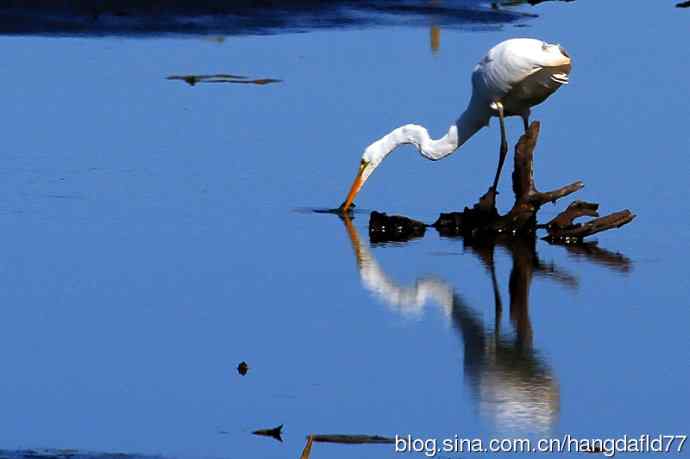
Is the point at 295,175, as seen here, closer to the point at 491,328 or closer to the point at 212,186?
the point at 212,186

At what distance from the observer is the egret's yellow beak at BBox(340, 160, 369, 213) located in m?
12.9

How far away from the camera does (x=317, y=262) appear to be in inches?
446

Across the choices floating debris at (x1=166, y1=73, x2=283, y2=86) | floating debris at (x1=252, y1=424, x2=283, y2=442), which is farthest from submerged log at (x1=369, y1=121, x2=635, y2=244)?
floating debris at (x1=166, y1=73, x2=283, y2=86)

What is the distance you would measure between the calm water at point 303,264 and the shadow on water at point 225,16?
0.86 metres

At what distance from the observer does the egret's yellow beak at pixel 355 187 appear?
Answer: 12904 millimetres

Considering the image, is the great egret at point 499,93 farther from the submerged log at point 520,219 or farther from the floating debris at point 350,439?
the floating debris at point 350,439

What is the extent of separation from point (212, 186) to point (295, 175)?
2.37 feet

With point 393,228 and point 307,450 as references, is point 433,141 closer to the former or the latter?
point 393,228

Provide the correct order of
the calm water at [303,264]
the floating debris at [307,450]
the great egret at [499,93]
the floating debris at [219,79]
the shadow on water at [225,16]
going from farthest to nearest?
the shadow on water at [225,16], the floating debris at [219,79], the great egret at [499,93], the calm water at [303,264], the floating debris at [307,450]

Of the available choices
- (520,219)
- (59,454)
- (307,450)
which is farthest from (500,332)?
(59,454)

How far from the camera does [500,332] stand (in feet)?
32.0

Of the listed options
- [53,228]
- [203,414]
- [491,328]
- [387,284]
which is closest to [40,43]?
[53,228]

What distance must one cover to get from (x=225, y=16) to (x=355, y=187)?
7.77 meters

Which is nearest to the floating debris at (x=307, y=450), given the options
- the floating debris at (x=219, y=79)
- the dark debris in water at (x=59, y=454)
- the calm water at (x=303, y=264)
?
the calm water at (x=303, y=264)
